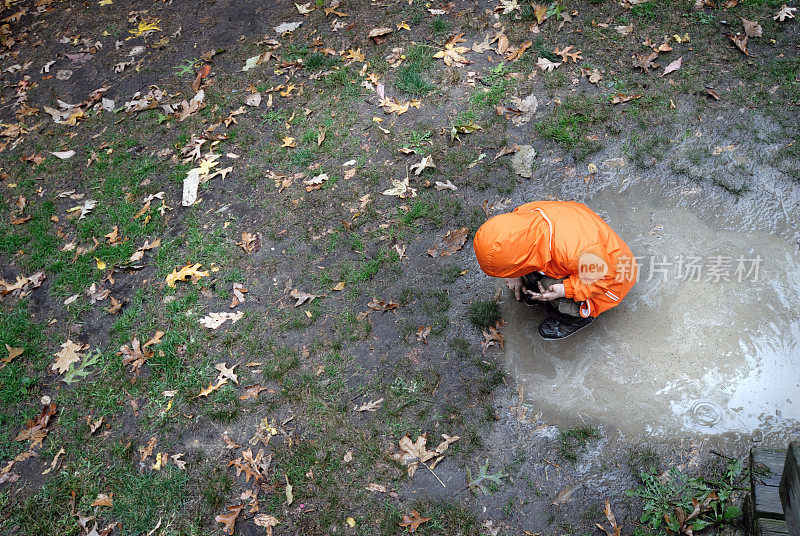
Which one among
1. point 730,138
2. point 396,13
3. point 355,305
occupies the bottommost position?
point 355,305

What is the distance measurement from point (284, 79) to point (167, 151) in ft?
5.27

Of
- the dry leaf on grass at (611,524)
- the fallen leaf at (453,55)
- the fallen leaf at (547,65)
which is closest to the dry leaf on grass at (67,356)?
the dry leaf on grass at (611,524)

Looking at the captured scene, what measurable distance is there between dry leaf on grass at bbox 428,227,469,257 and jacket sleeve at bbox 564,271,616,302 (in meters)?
1.24

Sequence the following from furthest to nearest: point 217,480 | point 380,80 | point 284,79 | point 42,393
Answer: point 284,79 → point 380,80 → point 42,393 → point 217,480

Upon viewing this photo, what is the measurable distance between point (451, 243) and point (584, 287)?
4.61 ft

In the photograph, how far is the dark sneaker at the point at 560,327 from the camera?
3.90 meters

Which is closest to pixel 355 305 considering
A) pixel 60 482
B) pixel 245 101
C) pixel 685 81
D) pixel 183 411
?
pixel 183 411

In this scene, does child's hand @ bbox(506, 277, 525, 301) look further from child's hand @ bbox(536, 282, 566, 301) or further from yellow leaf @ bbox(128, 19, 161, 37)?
yellow leaf @ bbox(128, 19, 161, 37)

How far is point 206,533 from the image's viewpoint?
12.0 ft

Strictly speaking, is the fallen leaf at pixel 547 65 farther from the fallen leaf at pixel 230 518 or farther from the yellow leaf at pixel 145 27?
the yellow leaf at pixel 145 27

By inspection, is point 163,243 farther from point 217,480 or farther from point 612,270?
point 612,270

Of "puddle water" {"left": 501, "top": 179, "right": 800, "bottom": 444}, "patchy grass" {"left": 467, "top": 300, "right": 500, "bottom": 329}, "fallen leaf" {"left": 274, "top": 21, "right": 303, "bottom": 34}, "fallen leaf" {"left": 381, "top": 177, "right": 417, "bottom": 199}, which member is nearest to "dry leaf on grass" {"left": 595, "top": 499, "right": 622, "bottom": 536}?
"puddle water" {"left": 501, "top": 179, "right": 800, "bottom": 444}

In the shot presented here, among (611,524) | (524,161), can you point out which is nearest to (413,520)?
(611,524)

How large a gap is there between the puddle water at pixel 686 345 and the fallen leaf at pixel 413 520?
3.57 feet
